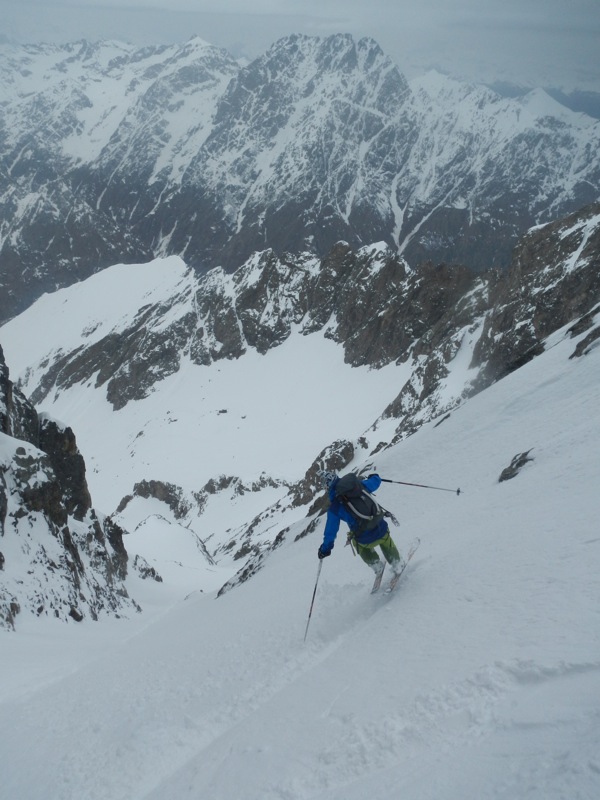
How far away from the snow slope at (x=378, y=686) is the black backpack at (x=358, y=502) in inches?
36.6

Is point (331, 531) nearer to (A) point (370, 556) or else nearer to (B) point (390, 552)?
(A) point (370, 556)

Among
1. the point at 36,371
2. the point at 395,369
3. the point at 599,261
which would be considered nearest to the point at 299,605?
the point at 599,261

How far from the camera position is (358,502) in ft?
24.8

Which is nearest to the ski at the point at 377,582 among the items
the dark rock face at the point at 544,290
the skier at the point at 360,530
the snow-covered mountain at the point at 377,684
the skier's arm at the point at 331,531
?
the skier at the point at 360,530

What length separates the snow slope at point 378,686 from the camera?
368 cm

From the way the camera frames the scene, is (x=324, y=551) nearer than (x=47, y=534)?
Yes

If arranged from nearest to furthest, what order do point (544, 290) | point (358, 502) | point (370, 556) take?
point (358, 502)
point (370, 556)
point (544, 290)

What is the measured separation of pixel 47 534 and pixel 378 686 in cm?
1498

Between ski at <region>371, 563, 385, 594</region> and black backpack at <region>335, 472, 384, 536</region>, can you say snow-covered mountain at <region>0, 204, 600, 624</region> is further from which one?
black backpack at <region>335, 472, 384, 536</region>

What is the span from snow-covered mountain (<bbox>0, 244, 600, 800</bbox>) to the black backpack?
37.3 inches

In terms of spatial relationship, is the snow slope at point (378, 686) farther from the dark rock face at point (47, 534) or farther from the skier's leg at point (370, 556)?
the dark rock face at point (47, 534)

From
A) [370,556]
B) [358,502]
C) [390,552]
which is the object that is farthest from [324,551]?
[390,552]

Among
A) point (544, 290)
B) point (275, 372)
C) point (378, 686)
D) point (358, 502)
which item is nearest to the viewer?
point (378, 686)

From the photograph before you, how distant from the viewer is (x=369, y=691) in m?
5.00
